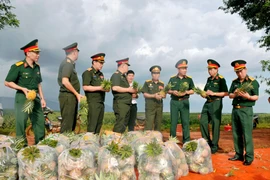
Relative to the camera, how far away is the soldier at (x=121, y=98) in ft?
20.8

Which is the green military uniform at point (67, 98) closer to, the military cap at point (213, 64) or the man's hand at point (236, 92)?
the man's hand at point (236, 92)

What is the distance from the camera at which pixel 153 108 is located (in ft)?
25.2

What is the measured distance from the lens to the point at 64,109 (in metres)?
5.50

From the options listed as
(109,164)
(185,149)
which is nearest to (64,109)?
(109,164)

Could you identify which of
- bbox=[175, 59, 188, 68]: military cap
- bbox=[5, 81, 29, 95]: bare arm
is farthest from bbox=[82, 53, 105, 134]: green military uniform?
bbox=[175, 59, 188, 68]: military cap

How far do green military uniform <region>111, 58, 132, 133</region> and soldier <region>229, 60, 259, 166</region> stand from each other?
7.45ft

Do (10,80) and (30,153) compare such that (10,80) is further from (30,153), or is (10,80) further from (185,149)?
(185,149)

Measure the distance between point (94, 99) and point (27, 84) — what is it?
4.27 feet

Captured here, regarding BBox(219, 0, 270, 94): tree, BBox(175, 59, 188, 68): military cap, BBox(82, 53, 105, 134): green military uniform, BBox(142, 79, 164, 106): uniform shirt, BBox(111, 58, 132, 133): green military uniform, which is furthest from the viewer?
BBox(219, 0, 270, 94): tree

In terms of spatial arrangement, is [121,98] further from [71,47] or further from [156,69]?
[156,69]

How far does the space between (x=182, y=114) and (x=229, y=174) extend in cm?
244

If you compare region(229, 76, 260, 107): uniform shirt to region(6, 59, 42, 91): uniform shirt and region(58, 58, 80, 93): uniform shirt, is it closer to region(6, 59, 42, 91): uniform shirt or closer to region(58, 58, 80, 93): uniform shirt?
region(58, 58, 80, 93): uniform shirt

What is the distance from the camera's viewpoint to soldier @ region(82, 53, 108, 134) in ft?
19.3

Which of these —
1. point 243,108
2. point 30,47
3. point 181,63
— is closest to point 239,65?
point 243,108
